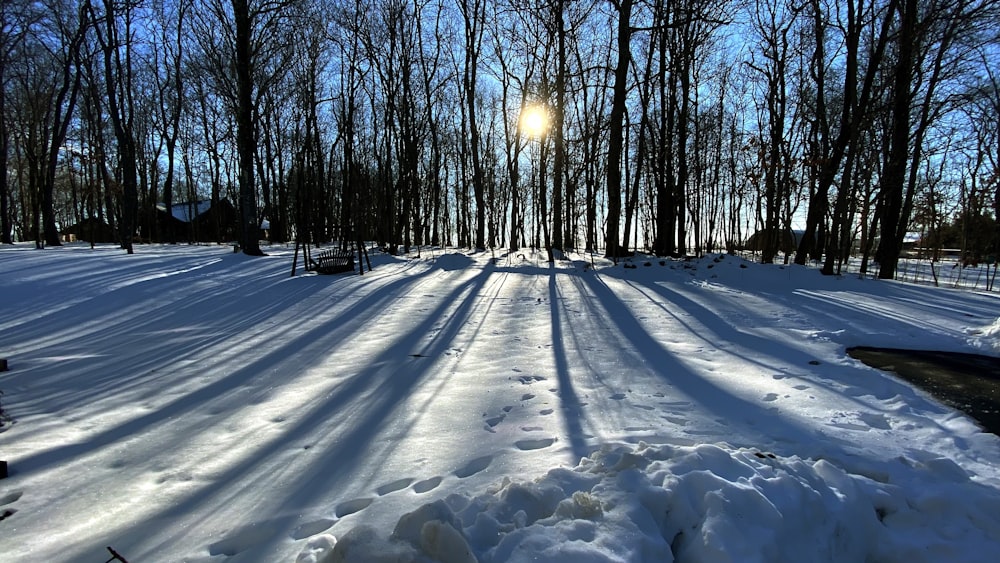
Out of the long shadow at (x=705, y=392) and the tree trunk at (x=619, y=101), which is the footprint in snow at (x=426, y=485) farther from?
the tree trunk at (x=619, y=101)

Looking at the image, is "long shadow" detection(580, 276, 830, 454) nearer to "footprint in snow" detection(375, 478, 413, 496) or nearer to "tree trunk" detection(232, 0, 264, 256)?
"footprint in snow" detection(375, 478, 413, 496)

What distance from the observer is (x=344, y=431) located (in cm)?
317

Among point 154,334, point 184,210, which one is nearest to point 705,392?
point 154,334

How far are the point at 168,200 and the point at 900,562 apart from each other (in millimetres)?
33103

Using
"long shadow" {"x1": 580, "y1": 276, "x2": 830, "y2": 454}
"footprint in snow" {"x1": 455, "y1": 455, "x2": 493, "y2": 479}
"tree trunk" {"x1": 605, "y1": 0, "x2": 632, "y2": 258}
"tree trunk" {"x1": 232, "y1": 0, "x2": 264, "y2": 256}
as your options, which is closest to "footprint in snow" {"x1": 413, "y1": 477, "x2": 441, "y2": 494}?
"footprint in snow" {"x1": 455, "y1": 455, "x2": 493, "y2": 479}

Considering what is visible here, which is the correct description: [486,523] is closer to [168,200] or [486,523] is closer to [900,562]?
[900,562]

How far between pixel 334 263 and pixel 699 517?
33.5ft

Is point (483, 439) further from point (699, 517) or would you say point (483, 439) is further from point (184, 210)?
point (184, 210)

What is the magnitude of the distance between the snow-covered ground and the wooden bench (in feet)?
12.8

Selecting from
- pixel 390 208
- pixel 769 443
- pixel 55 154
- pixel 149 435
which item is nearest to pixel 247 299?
pixel 149 435

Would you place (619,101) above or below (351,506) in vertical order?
above

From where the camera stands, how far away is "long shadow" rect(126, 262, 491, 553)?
2383 mm

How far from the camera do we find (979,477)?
8.20ft

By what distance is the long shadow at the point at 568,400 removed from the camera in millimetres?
2855
